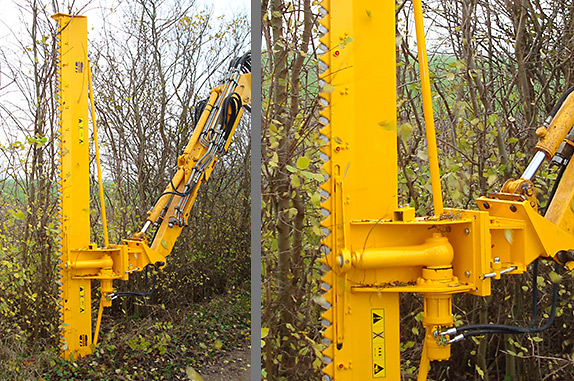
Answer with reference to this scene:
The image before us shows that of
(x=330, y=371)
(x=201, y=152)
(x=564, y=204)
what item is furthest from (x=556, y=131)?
(x=201, y=152)

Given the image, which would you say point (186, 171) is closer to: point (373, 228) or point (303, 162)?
point (303, 162)

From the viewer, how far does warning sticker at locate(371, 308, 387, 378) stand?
5.58 feet

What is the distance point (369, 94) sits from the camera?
1.67 metres

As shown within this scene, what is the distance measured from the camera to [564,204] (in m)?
1.90

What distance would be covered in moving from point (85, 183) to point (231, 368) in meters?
2.46

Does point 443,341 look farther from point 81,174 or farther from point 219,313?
point 219,313

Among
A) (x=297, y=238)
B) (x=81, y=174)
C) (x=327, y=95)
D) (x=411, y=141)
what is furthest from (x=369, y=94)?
(x=81, y=174)

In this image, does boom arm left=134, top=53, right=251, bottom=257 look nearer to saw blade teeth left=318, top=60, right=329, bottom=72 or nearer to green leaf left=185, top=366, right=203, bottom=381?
green leaf left=185, top=366, right=203, bottom=381

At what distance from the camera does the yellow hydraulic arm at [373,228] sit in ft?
5.35

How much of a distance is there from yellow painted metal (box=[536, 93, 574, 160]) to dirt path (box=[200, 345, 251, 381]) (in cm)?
391

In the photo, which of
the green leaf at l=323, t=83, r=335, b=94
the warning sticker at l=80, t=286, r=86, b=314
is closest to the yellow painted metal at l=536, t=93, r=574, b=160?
the green leaf at l=323, t=83, r=335, b=94

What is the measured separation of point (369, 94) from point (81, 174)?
3.27 m

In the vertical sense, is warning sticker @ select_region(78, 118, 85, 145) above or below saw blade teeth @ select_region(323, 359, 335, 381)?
above

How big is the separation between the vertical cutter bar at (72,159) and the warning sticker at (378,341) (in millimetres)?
3254
